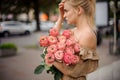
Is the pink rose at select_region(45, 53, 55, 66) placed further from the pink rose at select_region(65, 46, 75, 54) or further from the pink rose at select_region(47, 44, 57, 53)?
the pink rose at select_region(65, 46, 75, 54)

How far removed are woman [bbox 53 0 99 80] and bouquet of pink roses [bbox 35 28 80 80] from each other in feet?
0.17

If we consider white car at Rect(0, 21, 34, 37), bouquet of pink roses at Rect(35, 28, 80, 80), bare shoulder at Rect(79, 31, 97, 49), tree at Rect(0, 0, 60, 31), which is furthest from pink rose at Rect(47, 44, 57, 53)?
tree at Rect(0, 0, 60, 31)

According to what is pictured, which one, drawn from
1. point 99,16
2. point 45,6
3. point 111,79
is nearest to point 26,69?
point 111,79

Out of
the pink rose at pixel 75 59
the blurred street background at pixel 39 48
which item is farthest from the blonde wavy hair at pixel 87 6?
the blurred street background at pixel 39 48

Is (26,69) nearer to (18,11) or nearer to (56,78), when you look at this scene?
(56,78)

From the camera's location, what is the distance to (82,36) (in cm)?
302

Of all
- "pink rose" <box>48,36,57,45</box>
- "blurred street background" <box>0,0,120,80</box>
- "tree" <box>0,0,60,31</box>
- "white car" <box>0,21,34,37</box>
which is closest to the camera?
"pink rose" <box>48,36,57,45</box>

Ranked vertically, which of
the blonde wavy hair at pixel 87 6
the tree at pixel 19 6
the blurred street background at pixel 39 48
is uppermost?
the tree at pixel 19 6

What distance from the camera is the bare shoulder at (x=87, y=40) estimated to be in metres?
3.00

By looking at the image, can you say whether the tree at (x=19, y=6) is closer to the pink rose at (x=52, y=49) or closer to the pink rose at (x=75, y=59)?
the pink rose at (x=52, y=49)

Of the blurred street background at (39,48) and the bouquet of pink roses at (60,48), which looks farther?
the blurred street background at (39,48)

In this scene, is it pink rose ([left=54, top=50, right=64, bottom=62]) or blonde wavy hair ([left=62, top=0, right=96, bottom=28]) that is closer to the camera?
pink rose ([left=54, top=50, right=64, bottom=62])

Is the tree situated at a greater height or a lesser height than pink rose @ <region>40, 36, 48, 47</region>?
greater

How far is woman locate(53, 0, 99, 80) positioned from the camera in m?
3.00
